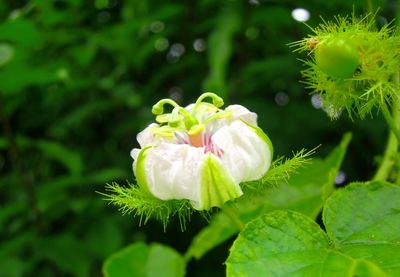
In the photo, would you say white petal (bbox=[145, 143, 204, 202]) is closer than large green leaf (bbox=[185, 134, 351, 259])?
Yes

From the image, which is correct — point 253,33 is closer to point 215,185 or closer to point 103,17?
point 103,17

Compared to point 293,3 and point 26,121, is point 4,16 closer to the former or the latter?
point 26,121

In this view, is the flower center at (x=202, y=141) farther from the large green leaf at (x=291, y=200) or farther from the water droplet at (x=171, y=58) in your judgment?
the water droplet at (x=171, y=58)

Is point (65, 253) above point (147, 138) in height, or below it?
below

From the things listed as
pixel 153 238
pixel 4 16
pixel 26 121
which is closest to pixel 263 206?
pixel 153 238

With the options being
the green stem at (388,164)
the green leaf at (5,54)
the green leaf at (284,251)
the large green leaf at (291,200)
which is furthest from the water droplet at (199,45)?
the green leaf at (284,251)

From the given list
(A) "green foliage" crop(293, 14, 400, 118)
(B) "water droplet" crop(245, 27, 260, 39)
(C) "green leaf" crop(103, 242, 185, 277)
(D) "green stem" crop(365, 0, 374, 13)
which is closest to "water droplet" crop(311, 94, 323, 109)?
(A) "green foliage" crop(293, 14, 400, 118)

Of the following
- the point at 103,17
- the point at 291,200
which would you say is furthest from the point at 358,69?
the point at 103,17

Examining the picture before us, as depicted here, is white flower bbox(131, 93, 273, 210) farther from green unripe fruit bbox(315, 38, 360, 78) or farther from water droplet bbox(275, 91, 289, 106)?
water droplet bbox(275, 91, 289, 106)
